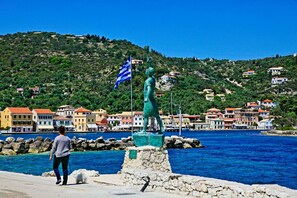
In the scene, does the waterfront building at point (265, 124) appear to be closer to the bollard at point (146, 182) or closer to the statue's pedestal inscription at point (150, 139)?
the statue's pedestal inscription at point (150, 139)

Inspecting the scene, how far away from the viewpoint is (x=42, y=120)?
128 metres

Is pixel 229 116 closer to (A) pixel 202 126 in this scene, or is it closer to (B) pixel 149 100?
(A) pixel 202 126

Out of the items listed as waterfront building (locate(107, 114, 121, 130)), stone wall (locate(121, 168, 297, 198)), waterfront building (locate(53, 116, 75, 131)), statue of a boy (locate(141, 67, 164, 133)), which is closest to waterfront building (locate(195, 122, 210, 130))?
waterfront building (locate(107, 114, 121, 130))

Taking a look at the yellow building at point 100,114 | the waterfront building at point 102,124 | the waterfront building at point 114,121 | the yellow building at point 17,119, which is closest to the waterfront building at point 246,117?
the waterfront building at point 114,121

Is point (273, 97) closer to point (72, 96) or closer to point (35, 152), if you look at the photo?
point (72, 96)

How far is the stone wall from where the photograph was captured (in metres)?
9.12

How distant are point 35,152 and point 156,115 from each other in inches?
1358

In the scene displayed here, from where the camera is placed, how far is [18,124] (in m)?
126

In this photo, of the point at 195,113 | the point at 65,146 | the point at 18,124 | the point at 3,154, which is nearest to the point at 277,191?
the point at 65,146

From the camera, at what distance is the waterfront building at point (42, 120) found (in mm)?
127438

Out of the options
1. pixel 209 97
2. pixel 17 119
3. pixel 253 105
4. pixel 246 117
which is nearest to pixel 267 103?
pixel 253 105

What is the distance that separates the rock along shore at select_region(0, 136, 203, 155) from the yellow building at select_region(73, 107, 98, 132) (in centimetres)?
7357

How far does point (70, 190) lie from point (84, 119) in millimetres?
125972

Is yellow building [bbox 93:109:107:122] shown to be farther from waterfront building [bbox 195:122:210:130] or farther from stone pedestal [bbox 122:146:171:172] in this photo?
stone pedestal [bbox 122:146:171:172]
